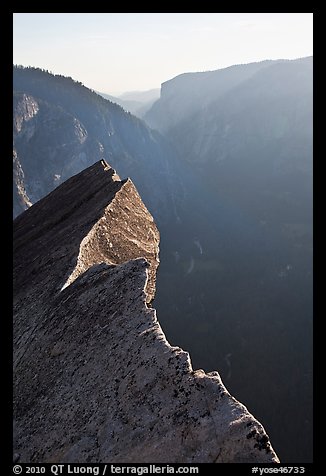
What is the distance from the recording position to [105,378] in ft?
62.1

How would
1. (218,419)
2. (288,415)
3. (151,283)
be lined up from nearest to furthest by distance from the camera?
(218,419)
(151,283)
(288,415)

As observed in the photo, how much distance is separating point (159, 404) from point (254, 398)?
490ft

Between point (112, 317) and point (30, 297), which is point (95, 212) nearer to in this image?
point (30, 297)

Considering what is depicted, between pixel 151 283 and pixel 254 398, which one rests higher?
pixel 151 283

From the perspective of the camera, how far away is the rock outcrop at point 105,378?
15102 mm

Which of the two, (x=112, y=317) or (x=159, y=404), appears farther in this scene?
(x=112, y=317)

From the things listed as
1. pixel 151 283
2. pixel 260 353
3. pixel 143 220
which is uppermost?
pixel 143 220

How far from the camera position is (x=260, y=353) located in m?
183

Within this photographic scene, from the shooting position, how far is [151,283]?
32938 mm

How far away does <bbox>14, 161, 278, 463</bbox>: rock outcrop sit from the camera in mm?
15102

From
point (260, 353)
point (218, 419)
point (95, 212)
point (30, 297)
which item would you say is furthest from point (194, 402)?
point (260, 353)
